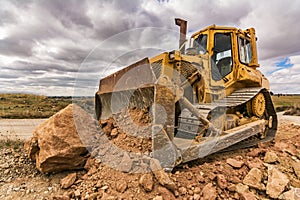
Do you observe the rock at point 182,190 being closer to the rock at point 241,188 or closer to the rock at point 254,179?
the rock at point 241,188

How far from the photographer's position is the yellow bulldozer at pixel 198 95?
296 centimetres

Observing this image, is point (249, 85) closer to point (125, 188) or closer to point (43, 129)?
point (125, 188)

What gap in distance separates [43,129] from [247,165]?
11.0ft

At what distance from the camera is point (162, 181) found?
2.62 meters

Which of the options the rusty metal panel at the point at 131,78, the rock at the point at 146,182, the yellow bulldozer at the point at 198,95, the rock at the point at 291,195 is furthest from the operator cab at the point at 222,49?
the rock at the point at 146,182

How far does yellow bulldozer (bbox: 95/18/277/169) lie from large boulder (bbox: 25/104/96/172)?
3.47 ft

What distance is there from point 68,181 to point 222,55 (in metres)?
4.12

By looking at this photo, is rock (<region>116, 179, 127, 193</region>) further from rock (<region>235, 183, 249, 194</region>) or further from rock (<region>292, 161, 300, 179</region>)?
rock (<region>292, 161, 300, 179</region>)

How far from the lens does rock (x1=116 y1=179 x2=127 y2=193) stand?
2630mm

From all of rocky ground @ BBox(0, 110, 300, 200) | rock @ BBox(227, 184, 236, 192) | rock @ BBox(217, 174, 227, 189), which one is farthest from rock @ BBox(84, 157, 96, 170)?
rock @ BBox(227, 184, 236, 192)

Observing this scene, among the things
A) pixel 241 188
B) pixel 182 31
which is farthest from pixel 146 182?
pixel 182 31

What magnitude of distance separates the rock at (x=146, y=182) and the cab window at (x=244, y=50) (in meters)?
3.68

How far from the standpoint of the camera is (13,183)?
310 centimetres

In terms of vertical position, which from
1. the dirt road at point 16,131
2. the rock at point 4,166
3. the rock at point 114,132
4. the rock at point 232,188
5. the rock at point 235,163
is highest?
the rock at point 114,132
